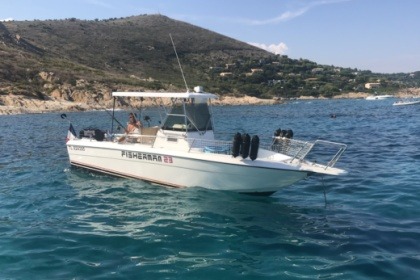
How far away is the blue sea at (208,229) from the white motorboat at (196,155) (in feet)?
1.50

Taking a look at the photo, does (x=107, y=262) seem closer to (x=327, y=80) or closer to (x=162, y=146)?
(x=162, y=146)

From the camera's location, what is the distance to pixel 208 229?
32.5 feet

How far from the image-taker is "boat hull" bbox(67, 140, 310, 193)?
12158mm

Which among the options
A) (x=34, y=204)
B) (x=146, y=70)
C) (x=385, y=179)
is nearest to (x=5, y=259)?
(x=34, y=204)

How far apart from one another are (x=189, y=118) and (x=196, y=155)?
6.19 feet

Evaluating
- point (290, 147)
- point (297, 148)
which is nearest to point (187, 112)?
point (290, 147)

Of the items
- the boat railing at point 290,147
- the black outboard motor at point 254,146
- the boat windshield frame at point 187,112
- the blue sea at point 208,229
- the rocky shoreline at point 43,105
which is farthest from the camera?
the rocky shoreline at point 43,105

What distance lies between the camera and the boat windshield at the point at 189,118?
14328 mm

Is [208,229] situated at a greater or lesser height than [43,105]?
lesser

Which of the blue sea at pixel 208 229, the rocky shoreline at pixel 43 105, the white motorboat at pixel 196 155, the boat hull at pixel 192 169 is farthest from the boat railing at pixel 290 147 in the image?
the rocky shoreline at pixel 43 105

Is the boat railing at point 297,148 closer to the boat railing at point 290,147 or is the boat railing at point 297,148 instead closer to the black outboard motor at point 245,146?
the boat railing at point 290,147

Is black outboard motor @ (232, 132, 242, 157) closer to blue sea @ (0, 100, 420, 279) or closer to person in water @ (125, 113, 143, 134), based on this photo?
blue sea @ (0, 100, 420, 279)

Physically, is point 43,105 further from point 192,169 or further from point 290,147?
point 290,147

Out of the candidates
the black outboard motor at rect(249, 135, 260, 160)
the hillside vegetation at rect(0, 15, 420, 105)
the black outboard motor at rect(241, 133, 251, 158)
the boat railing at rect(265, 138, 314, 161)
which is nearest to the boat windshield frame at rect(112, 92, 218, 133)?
the boat railing at rect(265, 138, 314, 161)
